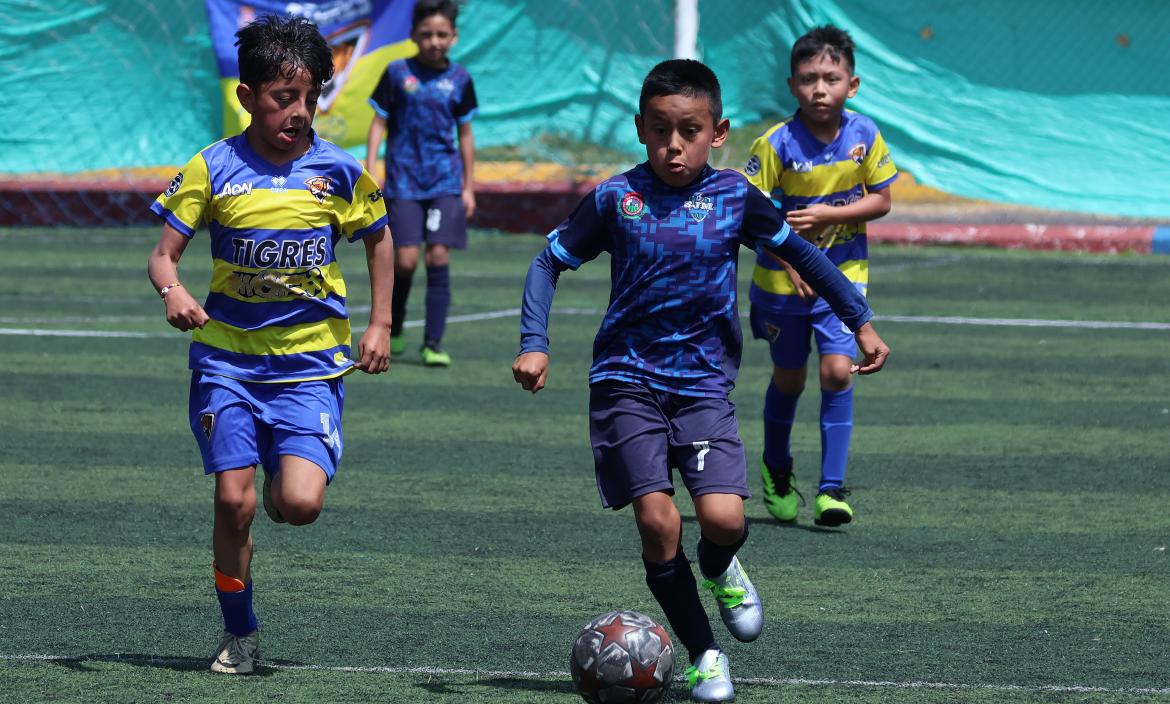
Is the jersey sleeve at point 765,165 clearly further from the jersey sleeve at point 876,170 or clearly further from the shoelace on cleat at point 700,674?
the shoelace on cleat at point 700,674

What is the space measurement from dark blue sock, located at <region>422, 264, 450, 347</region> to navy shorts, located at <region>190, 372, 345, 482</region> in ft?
19.7

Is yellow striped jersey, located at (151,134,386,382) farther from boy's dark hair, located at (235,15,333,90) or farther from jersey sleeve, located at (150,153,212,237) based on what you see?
boy's dark hair, located at (235,15,333,90)

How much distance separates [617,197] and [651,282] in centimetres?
25

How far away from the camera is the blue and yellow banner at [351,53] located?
19406 mm

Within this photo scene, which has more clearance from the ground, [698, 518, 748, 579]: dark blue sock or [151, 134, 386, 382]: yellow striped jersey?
[151, 134, 386, 382]: yellow striped jersey

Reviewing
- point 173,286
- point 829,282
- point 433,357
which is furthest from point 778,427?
point 433,357

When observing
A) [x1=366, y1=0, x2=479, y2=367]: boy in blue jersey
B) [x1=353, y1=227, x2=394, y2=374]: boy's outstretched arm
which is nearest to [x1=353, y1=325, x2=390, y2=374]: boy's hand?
[x1=353, y1=227, x2=394, y2=374]: boy's outstretched arm

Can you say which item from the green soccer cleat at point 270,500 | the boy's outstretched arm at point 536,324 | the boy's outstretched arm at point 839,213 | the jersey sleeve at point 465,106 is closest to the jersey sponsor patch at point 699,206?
the boy's outstretched arm at point 536,324

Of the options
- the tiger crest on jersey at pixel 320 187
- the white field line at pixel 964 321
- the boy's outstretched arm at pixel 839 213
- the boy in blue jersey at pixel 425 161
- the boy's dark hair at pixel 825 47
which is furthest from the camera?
the white field line at pixel 964 321

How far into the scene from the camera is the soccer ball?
15.6 ft

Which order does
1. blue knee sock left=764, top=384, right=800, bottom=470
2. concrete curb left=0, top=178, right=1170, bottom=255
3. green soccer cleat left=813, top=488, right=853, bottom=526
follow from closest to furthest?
green soccer cleat left=813, top=488, right=853, bottom=526, blue knee sock left=764, top=384, right=800, bottom=470, concrete curb left=0, top=178, right=1170, bottom=255

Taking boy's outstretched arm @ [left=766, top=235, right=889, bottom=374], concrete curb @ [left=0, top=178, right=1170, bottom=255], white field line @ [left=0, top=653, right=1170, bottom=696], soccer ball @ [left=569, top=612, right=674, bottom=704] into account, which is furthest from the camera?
concrete curb @ [left=0, top=178, right=1170, bottom=255]

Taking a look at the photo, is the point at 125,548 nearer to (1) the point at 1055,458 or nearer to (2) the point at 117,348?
(1) the point at 1055,458

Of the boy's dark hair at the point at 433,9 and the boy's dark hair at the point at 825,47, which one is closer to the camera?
the boy's dark hair at the point at 825,47
